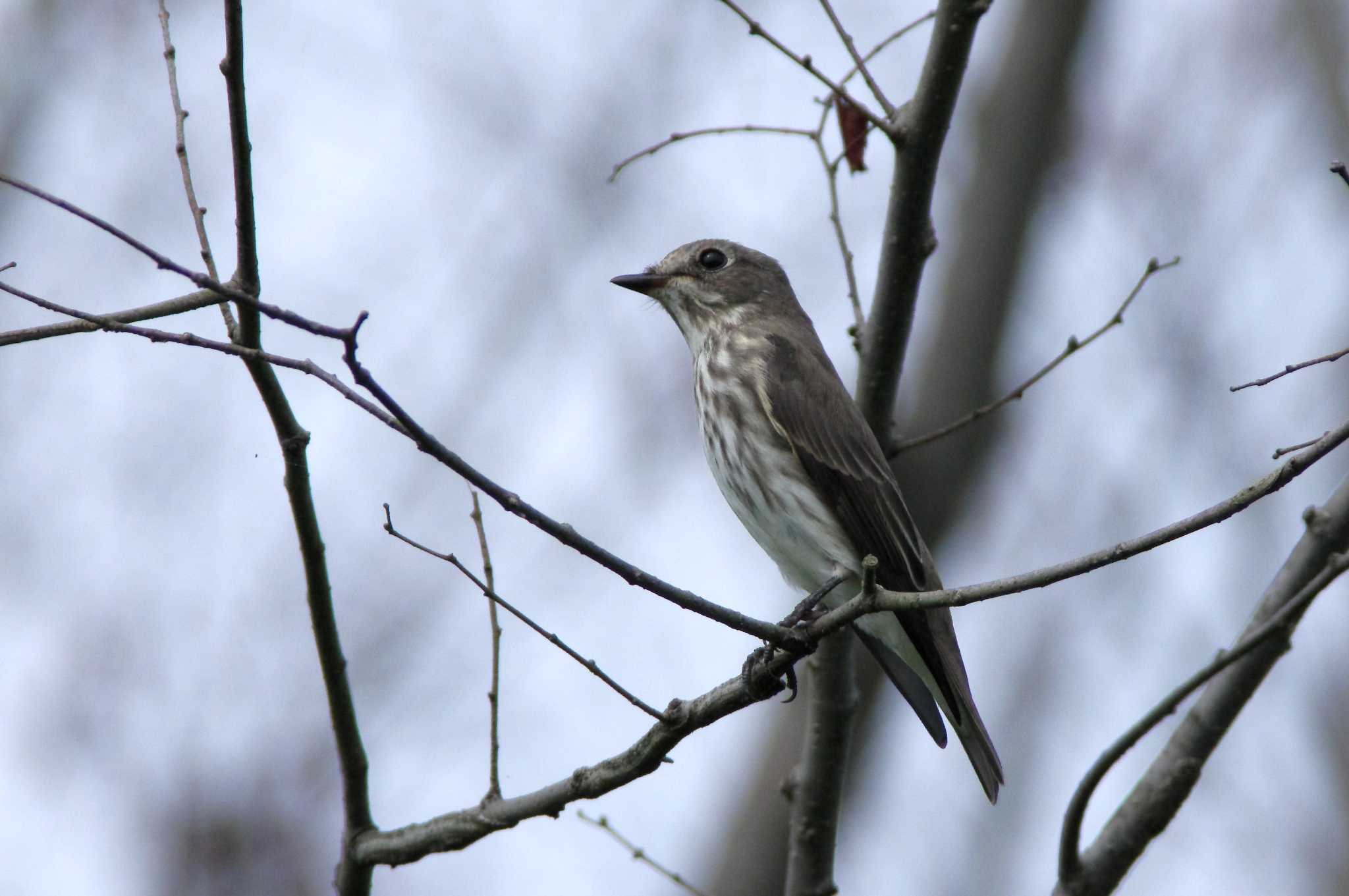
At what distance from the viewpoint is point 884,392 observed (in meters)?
5.54

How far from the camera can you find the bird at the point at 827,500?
5.57 m

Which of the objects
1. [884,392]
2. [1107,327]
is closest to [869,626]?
[884,392]

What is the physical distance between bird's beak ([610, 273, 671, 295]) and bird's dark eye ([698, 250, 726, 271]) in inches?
8.3

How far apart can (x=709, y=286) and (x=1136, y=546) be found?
414 centimetres

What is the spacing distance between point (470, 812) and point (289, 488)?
1.15m

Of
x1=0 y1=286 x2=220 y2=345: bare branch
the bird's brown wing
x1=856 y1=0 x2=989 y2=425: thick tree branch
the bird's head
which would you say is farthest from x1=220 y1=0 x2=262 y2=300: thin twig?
the bird's head

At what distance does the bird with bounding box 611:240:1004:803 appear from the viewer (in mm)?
5570

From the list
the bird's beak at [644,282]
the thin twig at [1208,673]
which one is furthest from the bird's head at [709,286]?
the thin twig at [1208,673]

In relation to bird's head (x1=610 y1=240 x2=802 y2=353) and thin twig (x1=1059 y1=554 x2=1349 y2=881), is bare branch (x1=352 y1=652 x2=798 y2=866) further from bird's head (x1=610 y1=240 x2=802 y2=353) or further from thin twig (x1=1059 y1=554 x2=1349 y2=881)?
bird's head (x1=610 y1=240 x2=802 y2=353)

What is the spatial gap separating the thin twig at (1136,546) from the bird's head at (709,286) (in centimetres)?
367

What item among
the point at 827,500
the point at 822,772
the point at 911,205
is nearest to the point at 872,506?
the point at 827,500

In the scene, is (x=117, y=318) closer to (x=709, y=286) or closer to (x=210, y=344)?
(x=210, y=344)

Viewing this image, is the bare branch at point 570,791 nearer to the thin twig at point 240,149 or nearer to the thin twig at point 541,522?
the thin twig at point 541,522

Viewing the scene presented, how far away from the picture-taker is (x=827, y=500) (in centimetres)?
577
